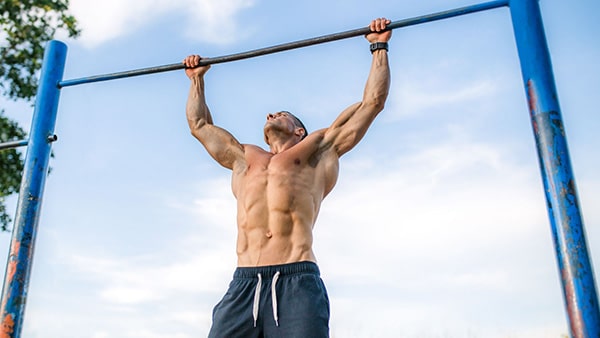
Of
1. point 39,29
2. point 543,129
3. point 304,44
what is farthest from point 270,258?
point 39,29

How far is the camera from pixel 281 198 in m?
3.04

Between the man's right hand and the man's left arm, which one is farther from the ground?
the man's right hand

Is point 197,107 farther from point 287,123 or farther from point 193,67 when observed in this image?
point 287,123

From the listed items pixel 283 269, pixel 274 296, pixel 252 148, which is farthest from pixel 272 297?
pixel 252 148

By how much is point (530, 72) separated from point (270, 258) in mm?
1485

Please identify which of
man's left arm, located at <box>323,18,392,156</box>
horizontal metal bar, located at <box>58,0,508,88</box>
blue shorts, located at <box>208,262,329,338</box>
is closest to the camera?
blue shorts, located at <box>208,262,329,338</box>

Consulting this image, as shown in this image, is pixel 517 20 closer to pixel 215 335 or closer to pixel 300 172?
pixel 300 172

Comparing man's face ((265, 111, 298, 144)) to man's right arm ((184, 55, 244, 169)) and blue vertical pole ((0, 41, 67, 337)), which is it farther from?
blue vertical pole ((0, 41, 67, 337))

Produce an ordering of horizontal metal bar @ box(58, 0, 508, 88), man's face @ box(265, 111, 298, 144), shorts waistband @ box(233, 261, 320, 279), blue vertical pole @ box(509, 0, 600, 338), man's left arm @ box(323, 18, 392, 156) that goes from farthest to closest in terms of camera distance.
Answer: man's face @ box(265, 111, 298, 144), man's left arm @ box(323, 18, 392, 156), horizontal metal bar @ box(58, 0, 508, 88), shorts waistband @ box(233, 261, 320, 279), blue vertical pole @ box(509, 0, 600, 338)

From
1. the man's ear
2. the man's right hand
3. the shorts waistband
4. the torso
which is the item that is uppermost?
the man's right hand

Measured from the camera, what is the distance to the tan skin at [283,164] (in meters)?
2.98

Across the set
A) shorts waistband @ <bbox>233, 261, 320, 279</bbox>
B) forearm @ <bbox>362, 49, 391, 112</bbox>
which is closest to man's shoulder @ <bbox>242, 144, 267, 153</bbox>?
forearm @ <bbox>362, 49, 391, 112</bbox>

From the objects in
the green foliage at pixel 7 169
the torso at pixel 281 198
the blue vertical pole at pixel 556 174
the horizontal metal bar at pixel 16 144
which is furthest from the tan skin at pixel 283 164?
Answer: the green foliage at pixel 7 169

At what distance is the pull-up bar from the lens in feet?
7.22
